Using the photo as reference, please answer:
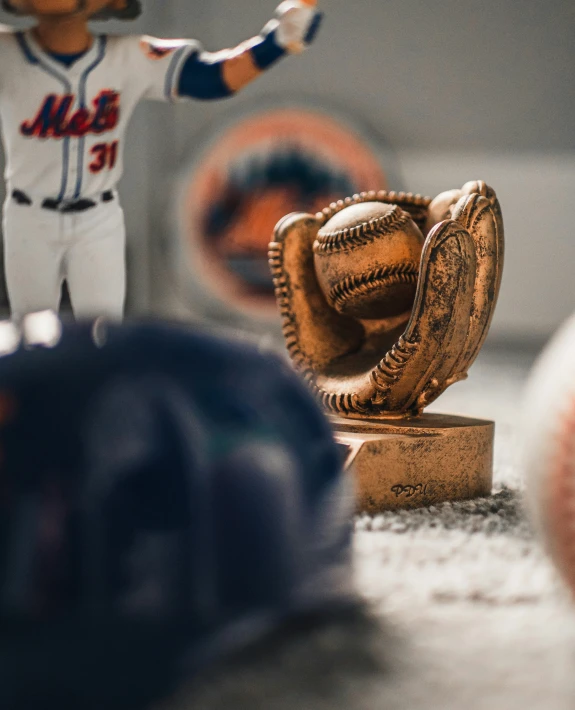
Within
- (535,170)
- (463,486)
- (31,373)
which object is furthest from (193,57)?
(535,170)

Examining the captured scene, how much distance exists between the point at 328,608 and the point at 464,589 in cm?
23

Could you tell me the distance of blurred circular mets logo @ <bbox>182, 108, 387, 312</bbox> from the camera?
4.55 metres

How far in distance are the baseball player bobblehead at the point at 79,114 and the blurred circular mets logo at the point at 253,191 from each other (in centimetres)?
271

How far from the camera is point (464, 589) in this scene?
1.00 metres

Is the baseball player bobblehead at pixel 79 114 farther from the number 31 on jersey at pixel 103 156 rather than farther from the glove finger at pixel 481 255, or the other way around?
the glove finger at pixel 481 255

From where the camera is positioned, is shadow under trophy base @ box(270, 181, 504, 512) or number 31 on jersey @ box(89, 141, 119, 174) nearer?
shadow under trophy base @ box(270, 181, 504, 512)

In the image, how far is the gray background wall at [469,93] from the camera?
14.1ft

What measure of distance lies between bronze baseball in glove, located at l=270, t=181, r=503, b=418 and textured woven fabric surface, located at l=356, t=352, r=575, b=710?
0.23 m

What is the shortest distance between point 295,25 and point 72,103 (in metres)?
0.50

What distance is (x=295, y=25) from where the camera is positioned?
1722 mm

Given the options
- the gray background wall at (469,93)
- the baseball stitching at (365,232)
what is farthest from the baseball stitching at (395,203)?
the gray background wall at (469,93)

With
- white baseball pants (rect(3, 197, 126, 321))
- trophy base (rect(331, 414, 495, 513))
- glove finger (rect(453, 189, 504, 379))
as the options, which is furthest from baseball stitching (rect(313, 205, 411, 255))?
white baseball pants (rect(3, 197, 126, 321))

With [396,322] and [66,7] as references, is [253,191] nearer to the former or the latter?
[66,7]

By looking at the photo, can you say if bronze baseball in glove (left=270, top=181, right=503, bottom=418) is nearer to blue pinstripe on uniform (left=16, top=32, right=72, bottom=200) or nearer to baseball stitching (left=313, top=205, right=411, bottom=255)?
baseball stitching (left=313, top=205, right=411, bottom=255)
